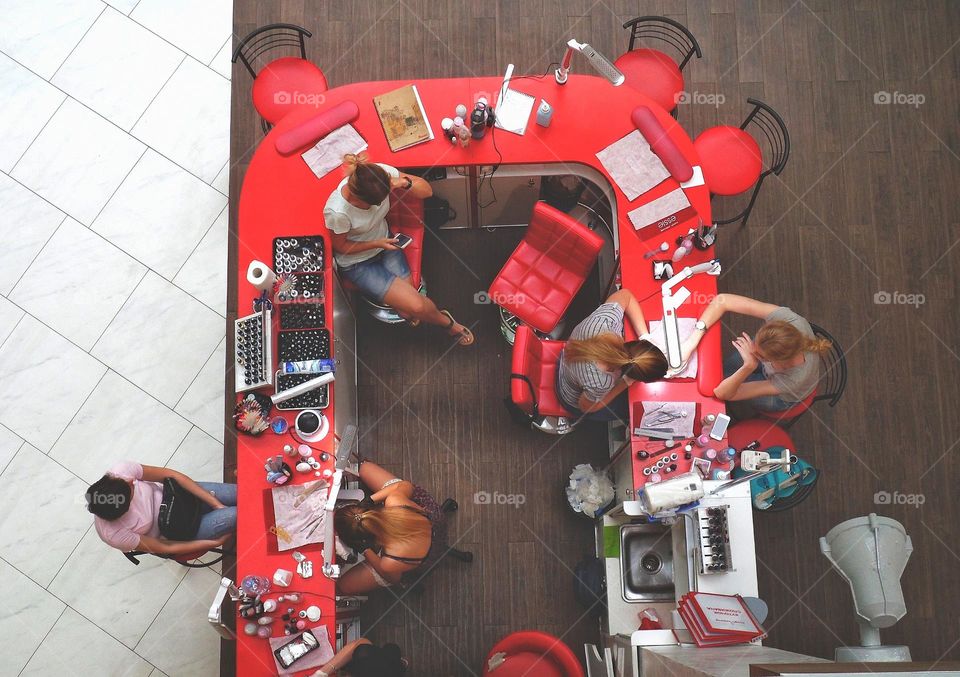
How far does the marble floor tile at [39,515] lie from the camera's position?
4.45 metres

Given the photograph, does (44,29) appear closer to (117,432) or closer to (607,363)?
(117,432)

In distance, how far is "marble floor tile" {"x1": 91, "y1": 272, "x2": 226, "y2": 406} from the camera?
15.3 ft

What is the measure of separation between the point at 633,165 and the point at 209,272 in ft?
10.0

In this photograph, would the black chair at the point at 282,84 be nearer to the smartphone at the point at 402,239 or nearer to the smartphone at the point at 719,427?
the smartphone at the point at 402,239

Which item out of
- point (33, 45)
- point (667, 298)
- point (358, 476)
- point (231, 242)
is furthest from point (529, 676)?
point (33, 45)

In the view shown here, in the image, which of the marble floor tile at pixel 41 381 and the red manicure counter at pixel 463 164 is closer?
the red manicure counter at pixel 463 164

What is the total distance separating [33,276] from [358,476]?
2.93 metres

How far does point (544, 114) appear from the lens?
3852mm

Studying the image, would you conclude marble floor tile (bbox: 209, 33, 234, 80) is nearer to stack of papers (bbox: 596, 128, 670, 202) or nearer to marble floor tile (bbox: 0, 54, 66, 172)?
marble floor tile (bbox: 0, 54, 66, 172)

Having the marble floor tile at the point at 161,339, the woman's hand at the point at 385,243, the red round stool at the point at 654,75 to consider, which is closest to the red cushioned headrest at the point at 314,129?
the woman's hand at the point at 385,243

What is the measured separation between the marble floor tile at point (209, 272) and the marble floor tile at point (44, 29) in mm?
1875

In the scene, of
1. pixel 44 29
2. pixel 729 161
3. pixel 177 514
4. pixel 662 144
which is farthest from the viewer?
pixel 44 29

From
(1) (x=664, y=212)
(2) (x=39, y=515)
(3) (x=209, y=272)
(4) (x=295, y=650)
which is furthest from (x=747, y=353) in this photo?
(2) (x=39, y=515)

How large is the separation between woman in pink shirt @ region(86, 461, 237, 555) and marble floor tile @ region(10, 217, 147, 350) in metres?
1.61
